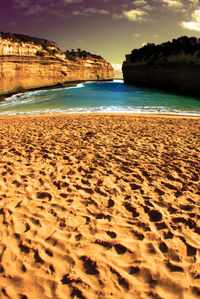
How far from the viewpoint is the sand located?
7.32 ft

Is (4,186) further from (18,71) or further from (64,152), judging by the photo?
(18,71)

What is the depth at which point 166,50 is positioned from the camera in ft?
132

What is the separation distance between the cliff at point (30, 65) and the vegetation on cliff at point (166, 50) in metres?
19.7

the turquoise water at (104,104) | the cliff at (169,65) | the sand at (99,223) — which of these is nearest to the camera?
the sand at (99,223)

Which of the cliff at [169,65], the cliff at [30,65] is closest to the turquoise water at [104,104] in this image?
the cliff at [30,65]

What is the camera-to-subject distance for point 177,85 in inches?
1507

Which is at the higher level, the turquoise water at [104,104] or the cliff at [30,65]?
the cliff at [30,65]

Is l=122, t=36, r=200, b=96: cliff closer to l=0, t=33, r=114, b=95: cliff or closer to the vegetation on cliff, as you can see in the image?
the vegetation on cliff

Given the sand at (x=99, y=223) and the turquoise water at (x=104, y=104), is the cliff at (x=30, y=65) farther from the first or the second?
the sand at (x=99, y=223)

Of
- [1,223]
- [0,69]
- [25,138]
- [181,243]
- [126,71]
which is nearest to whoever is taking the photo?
[181,243]

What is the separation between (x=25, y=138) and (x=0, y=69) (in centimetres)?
3266

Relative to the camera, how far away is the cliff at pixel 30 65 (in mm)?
34000

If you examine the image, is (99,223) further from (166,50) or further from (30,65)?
(166,50)

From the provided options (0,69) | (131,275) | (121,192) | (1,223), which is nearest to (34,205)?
(1,223)
